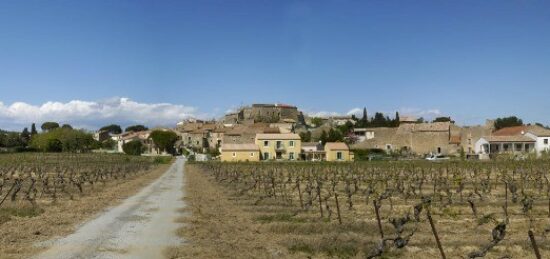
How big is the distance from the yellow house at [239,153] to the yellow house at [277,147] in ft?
10.6

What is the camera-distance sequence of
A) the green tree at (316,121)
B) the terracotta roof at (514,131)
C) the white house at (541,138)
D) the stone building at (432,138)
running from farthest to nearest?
the green tree at (316,121)
the stone building at (432,138)
the terracotta roof at (514,131)
the white house at (541,138)

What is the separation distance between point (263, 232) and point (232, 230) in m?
0.80

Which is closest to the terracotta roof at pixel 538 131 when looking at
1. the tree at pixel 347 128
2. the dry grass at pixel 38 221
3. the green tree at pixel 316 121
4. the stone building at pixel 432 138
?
the stone building at pixel 432 138

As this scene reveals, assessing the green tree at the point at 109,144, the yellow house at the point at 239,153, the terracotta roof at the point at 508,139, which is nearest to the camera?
the yellow house at the point at 239,153

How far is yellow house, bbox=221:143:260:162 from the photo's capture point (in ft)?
258

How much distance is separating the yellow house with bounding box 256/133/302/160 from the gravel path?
63.3m

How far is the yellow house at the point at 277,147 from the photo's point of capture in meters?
83.8

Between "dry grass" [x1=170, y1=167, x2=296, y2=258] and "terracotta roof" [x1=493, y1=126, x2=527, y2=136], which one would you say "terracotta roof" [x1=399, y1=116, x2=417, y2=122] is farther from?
"dry grass" [x1=170, y1=167, x2=296, y2=258]

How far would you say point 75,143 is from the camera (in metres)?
124

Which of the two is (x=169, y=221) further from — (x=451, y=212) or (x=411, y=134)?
(x=411, y=134)

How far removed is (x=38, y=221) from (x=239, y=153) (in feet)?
207

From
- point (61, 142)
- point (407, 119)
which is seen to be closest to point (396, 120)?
point (407, 119)

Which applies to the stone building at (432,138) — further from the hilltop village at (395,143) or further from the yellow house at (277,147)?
the yellow house at (277,147)

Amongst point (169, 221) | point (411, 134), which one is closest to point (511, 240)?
point (169, 221)
